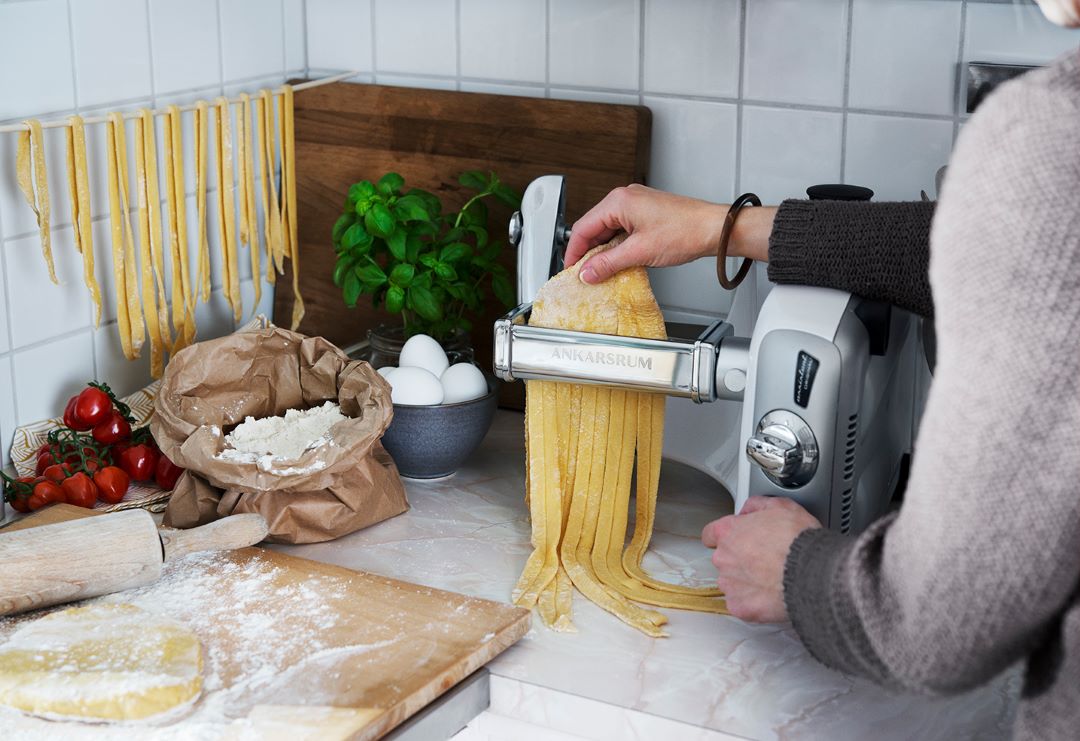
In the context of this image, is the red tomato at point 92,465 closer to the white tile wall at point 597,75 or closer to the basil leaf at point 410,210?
the white tile wall at point 597,75

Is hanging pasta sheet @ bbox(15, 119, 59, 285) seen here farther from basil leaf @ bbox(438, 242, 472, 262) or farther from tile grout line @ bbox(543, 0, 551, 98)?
tile grout line @ bbox(543, 0, 551, 98)

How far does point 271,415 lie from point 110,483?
0.60ft

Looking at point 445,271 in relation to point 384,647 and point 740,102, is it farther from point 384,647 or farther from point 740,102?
point 384,647

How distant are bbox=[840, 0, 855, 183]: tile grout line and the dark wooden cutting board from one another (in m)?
0.23

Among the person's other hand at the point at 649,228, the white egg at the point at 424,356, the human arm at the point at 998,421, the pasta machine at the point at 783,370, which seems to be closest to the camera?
the human arm at the point at 998,421

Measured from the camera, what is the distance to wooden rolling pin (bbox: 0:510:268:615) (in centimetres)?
101

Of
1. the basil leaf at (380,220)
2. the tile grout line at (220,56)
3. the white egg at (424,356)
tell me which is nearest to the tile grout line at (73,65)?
the tile grout line at (220,56)

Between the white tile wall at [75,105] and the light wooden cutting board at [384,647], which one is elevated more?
the white tile wall at [75,105]

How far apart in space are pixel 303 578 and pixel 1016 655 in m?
0.65

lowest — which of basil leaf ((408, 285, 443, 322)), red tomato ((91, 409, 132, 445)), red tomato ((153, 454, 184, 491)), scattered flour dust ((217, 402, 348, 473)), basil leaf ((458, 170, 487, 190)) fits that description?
red tomato ((153, 454, 184, 491))

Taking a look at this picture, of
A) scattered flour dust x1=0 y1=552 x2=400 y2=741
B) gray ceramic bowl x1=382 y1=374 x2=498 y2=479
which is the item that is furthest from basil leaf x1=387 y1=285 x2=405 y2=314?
scattered flour dust x1=0 y1=552 x2=400 y2=741

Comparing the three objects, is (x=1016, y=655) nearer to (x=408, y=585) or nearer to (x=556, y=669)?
(x=556, y=669)

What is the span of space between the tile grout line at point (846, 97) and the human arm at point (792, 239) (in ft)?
0.90

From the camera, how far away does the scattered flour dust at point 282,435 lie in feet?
3.91
